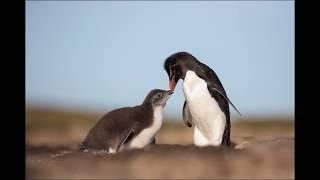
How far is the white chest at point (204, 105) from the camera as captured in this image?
3.43 m

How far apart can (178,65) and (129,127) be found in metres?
0.50

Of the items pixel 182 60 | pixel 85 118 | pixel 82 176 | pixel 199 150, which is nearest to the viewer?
pixel 82 176

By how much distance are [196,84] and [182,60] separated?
17 cm

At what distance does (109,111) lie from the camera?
3486mm

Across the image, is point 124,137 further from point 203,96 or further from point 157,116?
point 203,96

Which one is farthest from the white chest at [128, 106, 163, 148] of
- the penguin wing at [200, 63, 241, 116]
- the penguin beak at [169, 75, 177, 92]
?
the penguin wing at [200, 63, 241, 116]

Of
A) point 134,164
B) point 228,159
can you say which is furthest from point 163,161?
point 228,159

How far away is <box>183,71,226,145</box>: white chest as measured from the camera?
3.43 metres

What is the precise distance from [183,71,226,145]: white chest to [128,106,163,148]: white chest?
0.23m

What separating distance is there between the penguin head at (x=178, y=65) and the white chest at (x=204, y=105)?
40 millimetres

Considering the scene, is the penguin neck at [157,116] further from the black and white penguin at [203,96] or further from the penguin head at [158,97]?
the black and white penguin at [203,96]

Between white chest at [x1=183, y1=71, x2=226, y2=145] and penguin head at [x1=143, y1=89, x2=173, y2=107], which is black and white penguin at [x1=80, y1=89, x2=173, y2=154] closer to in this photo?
penguin head at [x1=143, y1=89, x2=173, y2=107]

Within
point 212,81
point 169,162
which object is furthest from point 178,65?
point 169,162
